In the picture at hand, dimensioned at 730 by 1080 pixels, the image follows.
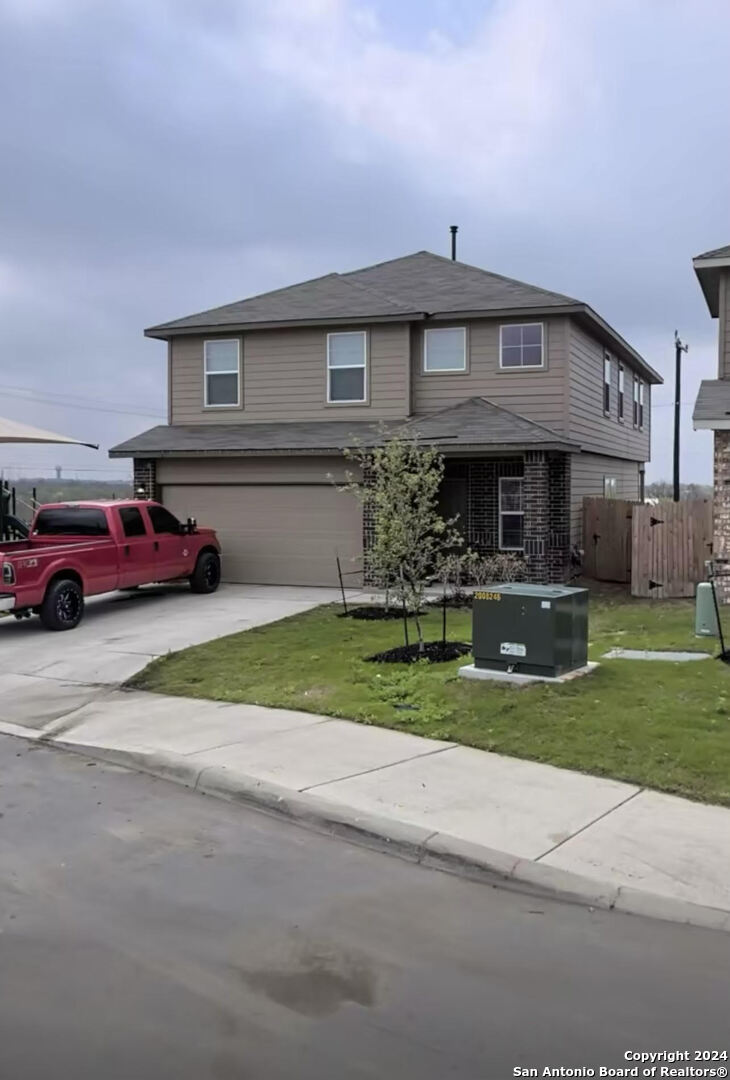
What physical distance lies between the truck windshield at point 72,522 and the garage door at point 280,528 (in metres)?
5.09

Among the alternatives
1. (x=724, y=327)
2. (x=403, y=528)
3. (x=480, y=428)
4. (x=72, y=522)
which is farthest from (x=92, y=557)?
(x=724, y=327)

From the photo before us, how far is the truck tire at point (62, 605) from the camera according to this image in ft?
46.9

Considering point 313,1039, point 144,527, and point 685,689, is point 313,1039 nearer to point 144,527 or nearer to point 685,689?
point 685,689

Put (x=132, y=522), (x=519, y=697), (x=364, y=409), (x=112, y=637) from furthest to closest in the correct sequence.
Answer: (x=364, y=409)
(x=132, y=522)
(x=112, y=637)
(x=519, y=697)

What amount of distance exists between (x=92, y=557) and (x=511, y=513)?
841 centimetres

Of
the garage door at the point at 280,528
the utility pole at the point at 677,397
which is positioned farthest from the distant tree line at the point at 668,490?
the garage door at the point at 280,528

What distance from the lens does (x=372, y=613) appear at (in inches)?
604

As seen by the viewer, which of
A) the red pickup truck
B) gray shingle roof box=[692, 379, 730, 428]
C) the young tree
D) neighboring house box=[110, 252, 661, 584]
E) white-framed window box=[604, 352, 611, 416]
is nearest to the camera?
the young tree

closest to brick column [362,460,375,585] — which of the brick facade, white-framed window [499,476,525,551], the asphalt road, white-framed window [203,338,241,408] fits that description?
the brick facade

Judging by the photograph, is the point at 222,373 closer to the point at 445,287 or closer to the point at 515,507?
the point at 445,287

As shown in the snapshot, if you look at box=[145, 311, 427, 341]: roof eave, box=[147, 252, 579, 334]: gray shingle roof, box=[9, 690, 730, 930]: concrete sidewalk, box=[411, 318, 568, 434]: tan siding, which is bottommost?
box=[9, 690, 730, 930]: concrete sidewalk

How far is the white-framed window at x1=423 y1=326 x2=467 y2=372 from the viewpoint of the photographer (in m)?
20.0

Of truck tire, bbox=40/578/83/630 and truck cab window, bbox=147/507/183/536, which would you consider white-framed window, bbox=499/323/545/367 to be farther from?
truck tire, bbox=40/578/83/630

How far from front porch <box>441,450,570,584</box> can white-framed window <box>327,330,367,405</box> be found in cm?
258
